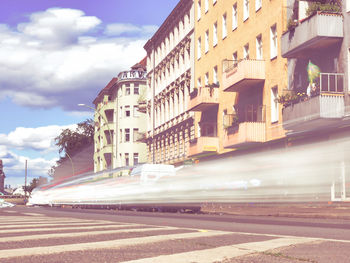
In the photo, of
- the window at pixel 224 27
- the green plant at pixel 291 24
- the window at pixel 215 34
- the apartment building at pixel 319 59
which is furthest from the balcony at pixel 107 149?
the green plant at pixel 291 24

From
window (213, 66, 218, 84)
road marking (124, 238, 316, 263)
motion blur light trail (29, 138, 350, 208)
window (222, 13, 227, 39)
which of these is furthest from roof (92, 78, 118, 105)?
road marking (124, 238, 316, 263)

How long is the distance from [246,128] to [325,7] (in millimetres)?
8400

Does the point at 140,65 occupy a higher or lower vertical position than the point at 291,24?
higher

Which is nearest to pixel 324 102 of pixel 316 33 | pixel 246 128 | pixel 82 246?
pixel 316 33

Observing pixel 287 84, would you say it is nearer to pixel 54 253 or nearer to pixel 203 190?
A: pixel 203 190

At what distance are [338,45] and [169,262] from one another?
2184cm

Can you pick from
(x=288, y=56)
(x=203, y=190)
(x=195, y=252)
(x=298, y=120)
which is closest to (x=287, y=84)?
(x=288, y=56)

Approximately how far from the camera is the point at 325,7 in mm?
25562

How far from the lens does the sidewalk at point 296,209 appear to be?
56.3 ft

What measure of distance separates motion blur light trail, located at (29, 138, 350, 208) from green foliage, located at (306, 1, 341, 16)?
27.4 feet

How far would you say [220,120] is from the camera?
39.9 m

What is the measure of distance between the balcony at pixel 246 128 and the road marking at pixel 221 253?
24.7 meters

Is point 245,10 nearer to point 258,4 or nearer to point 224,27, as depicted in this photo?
point 258,4

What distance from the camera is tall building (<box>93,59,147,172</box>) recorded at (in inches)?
2879
